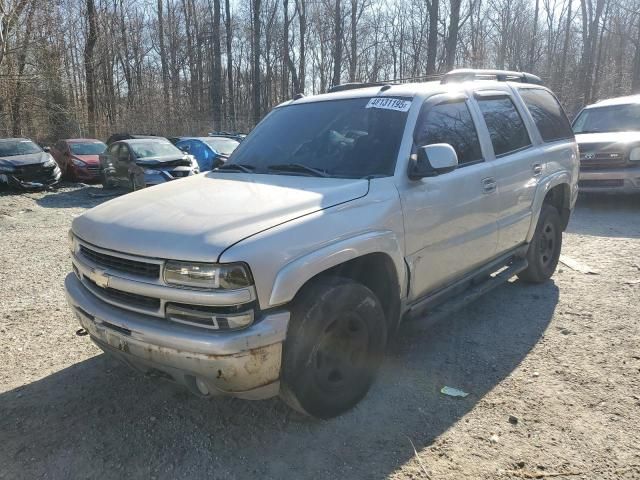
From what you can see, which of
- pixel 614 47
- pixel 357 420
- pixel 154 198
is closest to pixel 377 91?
pixel 154 198

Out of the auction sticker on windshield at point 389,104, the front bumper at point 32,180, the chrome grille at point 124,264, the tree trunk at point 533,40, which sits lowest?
the front bumper at point 32,180

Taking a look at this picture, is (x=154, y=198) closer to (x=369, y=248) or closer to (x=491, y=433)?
(x=369, y=248)

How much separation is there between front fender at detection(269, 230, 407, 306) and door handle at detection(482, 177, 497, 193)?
118 centimetres

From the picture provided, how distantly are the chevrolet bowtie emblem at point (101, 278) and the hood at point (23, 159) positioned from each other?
13.9 m

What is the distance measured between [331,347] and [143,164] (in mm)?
11602

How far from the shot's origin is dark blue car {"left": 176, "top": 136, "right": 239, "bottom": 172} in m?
15.9

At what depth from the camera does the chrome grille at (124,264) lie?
2.61 meters

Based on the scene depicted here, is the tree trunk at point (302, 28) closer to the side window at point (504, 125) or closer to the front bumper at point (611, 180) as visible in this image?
the front bumper at point (611, 180)

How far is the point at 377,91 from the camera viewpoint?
389 cm

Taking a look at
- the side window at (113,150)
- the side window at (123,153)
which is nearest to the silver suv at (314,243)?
the side window at (123,153)

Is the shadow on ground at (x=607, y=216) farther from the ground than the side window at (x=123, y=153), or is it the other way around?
the side window at (x=123, y=153)

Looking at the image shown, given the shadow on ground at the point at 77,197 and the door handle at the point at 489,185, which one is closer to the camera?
the door handle at the point at 489,185

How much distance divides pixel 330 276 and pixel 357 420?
91 cm

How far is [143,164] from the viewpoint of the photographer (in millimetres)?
13281
